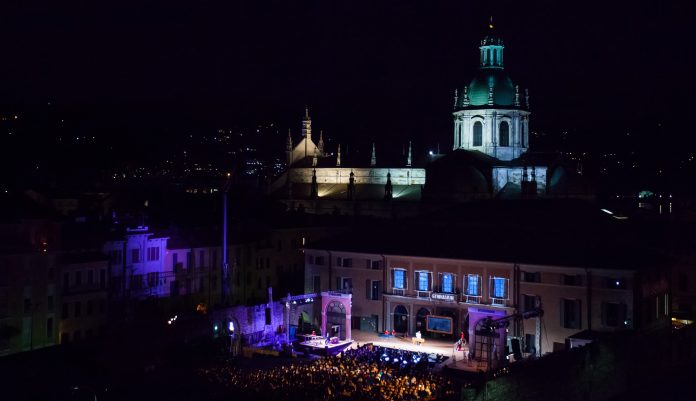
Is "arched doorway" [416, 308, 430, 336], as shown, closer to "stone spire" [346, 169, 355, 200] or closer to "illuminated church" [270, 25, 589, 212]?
"illuminated church" [270, 25, 589, 212]

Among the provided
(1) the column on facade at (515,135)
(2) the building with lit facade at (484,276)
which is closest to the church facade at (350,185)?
(1) the column on facade at (515,135)

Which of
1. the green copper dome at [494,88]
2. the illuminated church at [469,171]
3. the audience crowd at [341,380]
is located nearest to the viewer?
the audience crowd at [341,380]

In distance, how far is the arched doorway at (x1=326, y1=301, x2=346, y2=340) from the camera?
180 ft

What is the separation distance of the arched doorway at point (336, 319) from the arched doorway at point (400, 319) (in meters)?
3.71

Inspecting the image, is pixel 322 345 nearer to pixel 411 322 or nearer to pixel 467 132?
pixel 411 322

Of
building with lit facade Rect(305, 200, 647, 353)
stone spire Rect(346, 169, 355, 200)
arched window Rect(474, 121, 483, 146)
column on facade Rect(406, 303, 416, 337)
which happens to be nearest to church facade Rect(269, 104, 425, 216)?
stone spire Rect(346, 169, 355, 200)

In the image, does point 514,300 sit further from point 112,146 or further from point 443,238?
point 112,146

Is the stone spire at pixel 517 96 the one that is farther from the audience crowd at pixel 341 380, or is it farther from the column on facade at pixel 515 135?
the audience crowd at pixel 341 380

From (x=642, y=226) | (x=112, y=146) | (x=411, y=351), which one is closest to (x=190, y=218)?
(x=411, y=351)

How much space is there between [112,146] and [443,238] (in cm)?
9562

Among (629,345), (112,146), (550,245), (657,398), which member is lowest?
(657,398)

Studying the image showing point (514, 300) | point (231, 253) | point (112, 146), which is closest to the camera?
point (514, 300)

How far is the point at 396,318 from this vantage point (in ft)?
186

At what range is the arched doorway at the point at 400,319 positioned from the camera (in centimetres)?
5628
